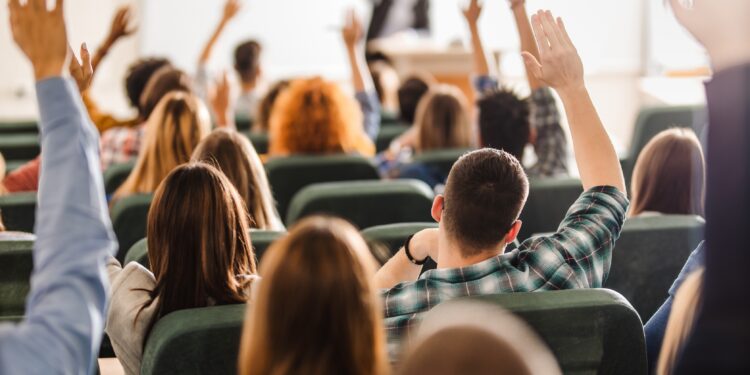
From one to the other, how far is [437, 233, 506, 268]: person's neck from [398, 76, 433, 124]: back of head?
11.8 ft

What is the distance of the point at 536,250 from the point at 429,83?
12.4ft

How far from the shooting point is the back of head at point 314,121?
404 centimetres

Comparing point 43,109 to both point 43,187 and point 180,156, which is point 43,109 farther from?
point 180,156

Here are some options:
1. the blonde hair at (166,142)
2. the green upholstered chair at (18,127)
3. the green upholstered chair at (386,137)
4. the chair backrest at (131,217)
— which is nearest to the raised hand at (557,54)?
the chair backrest at (131,217)

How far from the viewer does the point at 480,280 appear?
1.82 metres

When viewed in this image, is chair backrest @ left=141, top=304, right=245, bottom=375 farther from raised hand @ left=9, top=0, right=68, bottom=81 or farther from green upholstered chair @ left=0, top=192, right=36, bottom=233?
green upholstered chair @ left=0, top=192, right=36, bottom=233

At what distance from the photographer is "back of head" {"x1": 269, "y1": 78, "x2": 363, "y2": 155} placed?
13.2ft

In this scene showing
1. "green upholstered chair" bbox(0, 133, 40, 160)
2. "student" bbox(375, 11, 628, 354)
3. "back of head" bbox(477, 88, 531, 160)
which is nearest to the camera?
"student" bbox(375, 11, 628, 354)

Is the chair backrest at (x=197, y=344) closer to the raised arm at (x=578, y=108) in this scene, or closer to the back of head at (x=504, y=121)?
the raised arm at (x=578, y=108)

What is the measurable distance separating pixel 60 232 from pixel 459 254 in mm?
958

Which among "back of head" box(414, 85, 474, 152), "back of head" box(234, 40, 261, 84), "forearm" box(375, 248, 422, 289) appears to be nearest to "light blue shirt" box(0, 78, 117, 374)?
"forearm" box(375, 248, 422, 289)

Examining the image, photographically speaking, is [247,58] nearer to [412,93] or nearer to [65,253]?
[412,93]

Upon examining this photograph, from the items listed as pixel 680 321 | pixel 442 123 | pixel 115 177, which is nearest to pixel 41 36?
pixel 680 321

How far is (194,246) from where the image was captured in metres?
1.89
